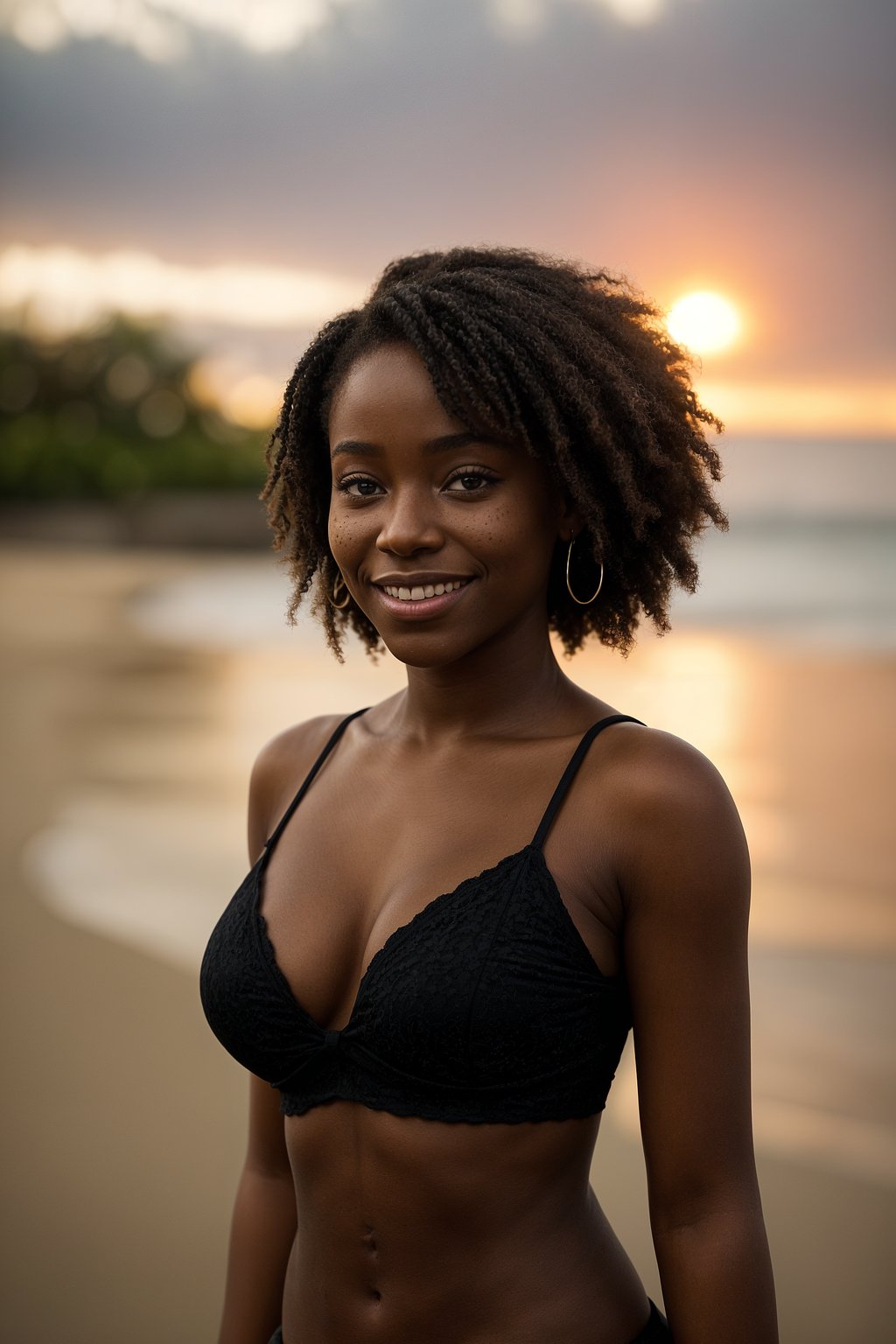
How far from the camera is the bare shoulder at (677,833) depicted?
1.45 meters

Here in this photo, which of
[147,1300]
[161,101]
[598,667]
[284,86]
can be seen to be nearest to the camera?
[147,1300]

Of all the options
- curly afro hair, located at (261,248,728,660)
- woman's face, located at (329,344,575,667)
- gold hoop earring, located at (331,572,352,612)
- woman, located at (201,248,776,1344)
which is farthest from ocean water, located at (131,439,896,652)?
woman's face, located at (329,344,575,667)

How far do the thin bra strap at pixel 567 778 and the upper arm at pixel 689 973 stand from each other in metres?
0.09

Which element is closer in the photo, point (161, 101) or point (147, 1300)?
point (147, 1300)

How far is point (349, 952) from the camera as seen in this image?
1623 mm

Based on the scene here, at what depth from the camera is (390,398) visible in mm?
1604

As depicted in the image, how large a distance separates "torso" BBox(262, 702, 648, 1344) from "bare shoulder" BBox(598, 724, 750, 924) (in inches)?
1.2

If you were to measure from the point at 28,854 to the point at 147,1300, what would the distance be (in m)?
3.28

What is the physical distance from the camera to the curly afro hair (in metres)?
1.60

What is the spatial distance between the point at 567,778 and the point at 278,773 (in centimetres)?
52

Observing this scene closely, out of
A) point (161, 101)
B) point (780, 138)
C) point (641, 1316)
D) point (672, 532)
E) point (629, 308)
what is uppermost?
point (161, 101)

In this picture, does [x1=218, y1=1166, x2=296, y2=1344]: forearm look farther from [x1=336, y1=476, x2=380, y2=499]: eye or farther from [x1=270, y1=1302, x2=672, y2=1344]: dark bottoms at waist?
[x1=336, y1=476, x2=380, y2=499]: eye

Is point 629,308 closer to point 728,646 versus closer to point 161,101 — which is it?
point 728,646

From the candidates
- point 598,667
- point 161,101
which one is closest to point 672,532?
point 598,667
